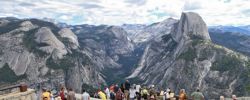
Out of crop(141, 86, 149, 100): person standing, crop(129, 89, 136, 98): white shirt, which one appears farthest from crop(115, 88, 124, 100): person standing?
crop(141, 86, 149, 100): person standing

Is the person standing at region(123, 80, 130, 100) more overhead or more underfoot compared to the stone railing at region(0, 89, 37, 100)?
more underfoot

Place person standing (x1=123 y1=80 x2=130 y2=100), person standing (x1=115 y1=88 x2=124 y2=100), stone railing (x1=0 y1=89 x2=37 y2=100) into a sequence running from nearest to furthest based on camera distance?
stone railing (x1=0 y1=89 x2=37 y2=100) → person standing (x1=115 y1=88 x2=124 y2=100) → person standing (x1=123 y1=80 x2=130 y2=100)

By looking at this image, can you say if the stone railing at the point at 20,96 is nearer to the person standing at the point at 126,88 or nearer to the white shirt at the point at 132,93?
the person standing at the point at 126,88

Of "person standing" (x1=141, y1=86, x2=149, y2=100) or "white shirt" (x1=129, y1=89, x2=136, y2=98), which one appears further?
"white shirt" (x1=129, y1=89, x2=136, y2=98)

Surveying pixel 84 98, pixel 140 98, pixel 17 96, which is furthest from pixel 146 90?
pixel 17 96

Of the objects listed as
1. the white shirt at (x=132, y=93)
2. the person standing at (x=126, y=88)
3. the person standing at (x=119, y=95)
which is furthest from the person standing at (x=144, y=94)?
the person standing at (x=119, y=95)

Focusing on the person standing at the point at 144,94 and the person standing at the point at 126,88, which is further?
the person standing at the point at 126,88

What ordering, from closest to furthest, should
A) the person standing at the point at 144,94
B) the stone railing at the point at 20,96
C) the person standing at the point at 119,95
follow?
1. the stone railing at the point at 20,96
2. the person standing at the point at 119,95
3. the person standing at the point at 144,94

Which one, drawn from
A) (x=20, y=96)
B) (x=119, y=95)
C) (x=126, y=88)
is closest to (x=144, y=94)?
(x=126, y=88)

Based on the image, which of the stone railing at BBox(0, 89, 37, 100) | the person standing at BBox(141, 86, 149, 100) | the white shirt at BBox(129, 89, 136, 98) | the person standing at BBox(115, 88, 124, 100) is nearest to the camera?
the stone railing at BBox(0, 89, 37, 100)

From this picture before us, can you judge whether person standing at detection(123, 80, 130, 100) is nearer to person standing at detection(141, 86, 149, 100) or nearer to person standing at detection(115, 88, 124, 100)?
person standing at detection(141, 86, 149, 100)

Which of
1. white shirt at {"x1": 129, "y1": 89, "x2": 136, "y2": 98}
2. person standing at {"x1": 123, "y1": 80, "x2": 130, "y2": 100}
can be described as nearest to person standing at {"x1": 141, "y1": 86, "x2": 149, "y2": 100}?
white shirt at {"x1": 129, "y1": 89, "x2": 136, "y2": 98}
